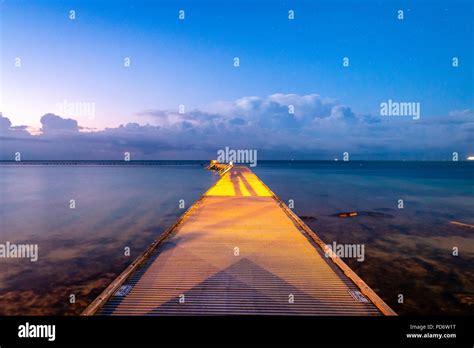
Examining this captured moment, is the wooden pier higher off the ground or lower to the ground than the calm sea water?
higher

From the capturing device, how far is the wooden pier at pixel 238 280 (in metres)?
5.76

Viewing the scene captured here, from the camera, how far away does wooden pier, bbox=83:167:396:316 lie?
18.9ft

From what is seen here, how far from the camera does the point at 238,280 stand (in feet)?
22.7

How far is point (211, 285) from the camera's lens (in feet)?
21.9

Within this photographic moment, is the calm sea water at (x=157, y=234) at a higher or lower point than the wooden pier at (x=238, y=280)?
lower

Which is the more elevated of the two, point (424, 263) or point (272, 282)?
point (272, 282)

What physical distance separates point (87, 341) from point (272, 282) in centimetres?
387

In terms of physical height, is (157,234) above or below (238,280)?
below

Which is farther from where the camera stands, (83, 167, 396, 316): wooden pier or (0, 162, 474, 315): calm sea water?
(0, 162, 474, 315): calm sea water

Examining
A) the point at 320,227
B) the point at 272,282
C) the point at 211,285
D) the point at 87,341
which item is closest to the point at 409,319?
the point at 272,282

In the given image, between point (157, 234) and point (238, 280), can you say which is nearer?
point (238, 280)

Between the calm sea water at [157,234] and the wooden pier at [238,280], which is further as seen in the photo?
the calm sea water at [157,234]

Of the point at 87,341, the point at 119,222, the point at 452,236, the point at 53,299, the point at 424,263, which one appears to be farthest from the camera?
the point at 119,222

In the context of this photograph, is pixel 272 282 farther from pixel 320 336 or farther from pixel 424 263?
pixel 424 263
